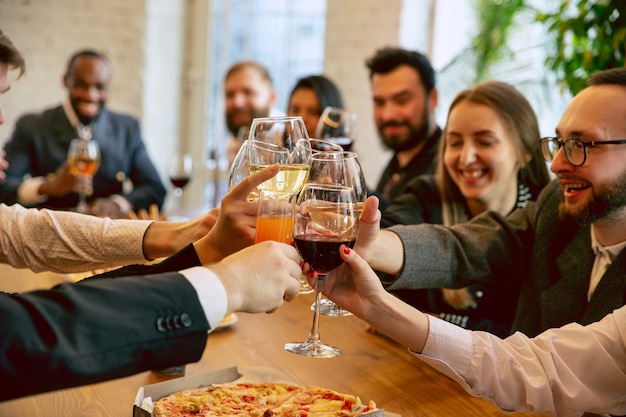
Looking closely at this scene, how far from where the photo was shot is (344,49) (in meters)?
5.57

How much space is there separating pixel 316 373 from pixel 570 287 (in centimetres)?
75

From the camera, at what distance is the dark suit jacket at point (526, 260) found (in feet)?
6.18

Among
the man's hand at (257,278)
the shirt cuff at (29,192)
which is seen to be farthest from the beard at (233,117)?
the man's hand at (257,278)

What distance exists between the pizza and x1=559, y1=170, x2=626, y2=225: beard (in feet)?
2.61

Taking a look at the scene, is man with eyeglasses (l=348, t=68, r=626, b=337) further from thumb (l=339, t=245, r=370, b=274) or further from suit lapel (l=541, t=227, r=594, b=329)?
thumb (l=339, t=245, r=370, b=274)

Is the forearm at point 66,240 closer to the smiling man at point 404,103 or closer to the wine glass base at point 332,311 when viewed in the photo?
the wine glass base at point 332,311

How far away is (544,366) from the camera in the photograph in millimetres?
1476

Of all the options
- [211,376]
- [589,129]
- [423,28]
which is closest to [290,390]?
[211,376]

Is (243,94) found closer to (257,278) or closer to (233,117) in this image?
(233,117)

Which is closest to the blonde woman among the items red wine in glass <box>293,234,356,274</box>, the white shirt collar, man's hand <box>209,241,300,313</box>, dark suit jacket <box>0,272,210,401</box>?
the white shirt collar

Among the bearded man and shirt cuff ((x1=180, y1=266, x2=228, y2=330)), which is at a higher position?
the bearded man

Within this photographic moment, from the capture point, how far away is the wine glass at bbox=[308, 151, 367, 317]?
1.40m

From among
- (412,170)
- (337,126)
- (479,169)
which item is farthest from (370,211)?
(412,170)

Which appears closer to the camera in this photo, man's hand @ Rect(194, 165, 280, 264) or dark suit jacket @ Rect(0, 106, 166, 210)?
man's hand @ Rect(194, 165, 280, 264)
